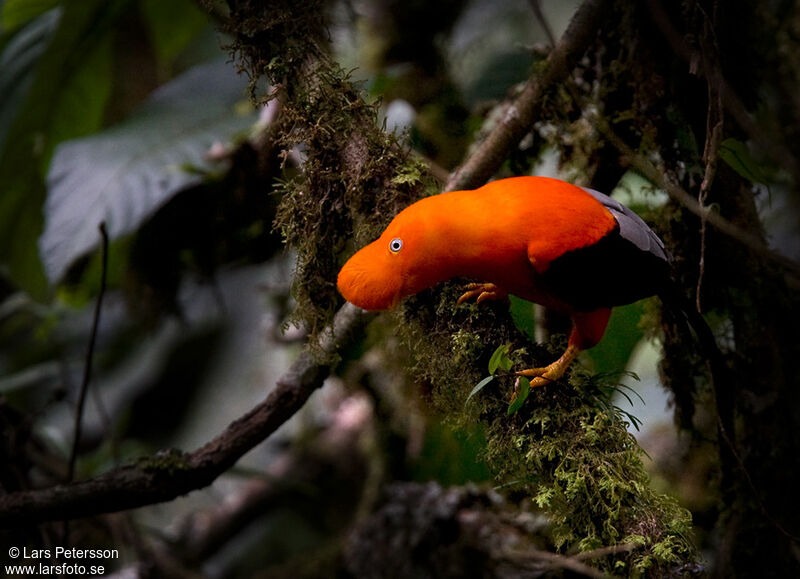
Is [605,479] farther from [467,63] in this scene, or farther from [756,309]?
[467,63]

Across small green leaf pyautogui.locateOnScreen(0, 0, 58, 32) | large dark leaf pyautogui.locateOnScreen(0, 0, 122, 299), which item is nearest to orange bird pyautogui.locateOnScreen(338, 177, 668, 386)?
large dark leaf pyautogui.locateOnScreen(0, 0, 122, 299)

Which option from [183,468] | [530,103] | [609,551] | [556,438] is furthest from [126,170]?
[609,551]

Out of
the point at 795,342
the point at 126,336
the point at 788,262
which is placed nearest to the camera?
the point at 788,262

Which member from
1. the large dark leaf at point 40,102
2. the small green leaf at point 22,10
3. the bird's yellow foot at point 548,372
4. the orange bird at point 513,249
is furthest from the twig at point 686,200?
the small green leaf at point 22,10

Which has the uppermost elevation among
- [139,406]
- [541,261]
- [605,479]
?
[541,261]

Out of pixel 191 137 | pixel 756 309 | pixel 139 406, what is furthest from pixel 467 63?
pixel 139 406

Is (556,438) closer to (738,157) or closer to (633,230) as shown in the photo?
(633,230)

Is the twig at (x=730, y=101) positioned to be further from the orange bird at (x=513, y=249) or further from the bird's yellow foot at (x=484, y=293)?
the bird's yellow foot at (x=484, y=293)
